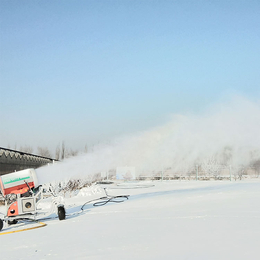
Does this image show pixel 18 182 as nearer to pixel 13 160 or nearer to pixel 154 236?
pixel 154 236

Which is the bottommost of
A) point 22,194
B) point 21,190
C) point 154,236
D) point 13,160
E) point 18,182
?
point 154,236

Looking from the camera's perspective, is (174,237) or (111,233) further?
(111,233)

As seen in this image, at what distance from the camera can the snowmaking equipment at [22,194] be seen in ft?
34.9

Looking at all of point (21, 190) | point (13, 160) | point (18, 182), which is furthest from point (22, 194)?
point (13, 160)

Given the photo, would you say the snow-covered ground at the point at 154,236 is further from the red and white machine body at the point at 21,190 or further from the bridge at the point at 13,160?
the bridge at the point at 13,160

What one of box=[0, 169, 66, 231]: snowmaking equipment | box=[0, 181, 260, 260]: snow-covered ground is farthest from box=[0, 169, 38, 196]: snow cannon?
box=[0, 181, 260, 260]: snow-covered ground

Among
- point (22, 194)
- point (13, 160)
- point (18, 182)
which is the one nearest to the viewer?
point (18, 182)

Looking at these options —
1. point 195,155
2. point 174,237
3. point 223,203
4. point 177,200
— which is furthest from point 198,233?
point 195,155

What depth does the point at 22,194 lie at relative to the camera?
1103 cm

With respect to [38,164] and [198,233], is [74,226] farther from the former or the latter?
[38,164]

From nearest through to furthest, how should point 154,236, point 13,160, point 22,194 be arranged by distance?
point 154,236, point 22,194, point 13,160

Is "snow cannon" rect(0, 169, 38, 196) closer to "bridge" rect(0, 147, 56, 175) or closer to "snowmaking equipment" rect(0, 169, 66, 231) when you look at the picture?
"snowmaking equipment" rect(0, 169, 66, 231)

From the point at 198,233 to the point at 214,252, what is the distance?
1.53 metres

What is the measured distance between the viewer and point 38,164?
1583 inches
